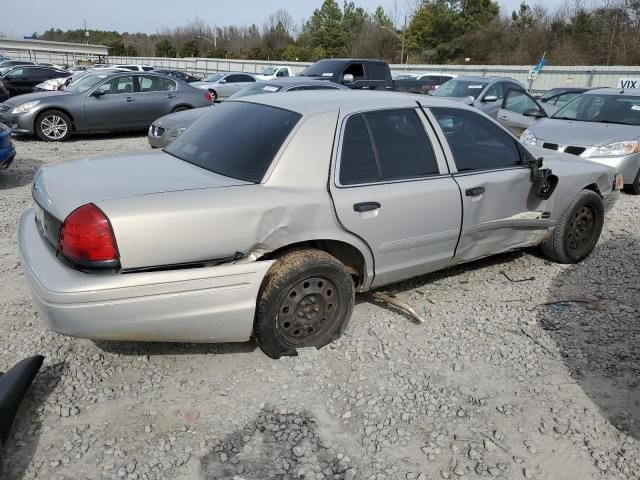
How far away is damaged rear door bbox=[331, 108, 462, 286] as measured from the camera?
3316 millimetres

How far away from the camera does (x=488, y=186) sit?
13.0 feet

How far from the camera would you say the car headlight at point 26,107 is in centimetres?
1062

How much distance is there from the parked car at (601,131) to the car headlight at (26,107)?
9426mm

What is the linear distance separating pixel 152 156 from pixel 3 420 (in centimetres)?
192

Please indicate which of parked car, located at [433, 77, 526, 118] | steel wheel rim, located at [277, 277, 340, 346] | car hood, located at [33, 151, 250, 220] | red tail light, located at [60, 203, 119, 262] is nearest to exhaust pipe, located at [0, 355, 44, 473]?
red tail light, located at [60, 203, 119, 262]

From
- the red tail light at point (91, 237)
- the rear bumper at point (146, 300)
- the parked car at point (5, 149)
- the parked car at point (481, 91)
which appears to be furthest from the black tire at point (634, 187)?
the parked car at point (5, 149)

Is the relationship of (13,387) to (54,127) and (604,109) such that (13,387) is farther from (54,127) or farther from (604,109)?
(54,127)

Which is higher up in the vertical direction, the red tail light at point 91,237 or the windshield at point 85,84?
the windshield at point 85,84

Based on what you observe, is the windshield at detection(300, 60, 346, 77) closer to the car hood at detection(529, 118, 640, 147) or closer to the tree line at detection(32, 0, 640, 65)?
the car hood at detection(529, 118, 640, 147)

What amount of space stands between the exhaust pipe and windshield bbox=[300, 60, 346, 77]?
11.3 m

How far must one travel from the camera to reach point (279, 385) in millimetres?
3047

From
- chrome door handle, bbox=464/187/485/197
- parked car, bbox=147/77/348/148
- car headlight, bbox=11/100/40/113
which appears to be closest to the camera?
chrome door handle, bbox=464/187/485/197

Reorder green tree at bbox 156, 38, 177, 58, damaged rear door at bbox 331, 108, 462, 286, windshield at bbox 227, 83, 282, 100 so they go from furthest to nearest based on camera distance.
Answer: green tree at bbox 156, 38, 177, 58 → windshield at bbox 227, 83, 282, 100 → damaged rear door at bbox 331, 108, 462, 286

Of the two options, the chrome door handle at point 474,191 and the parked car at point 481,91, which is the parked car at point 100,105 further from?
the chrome door handle at point 474,191
